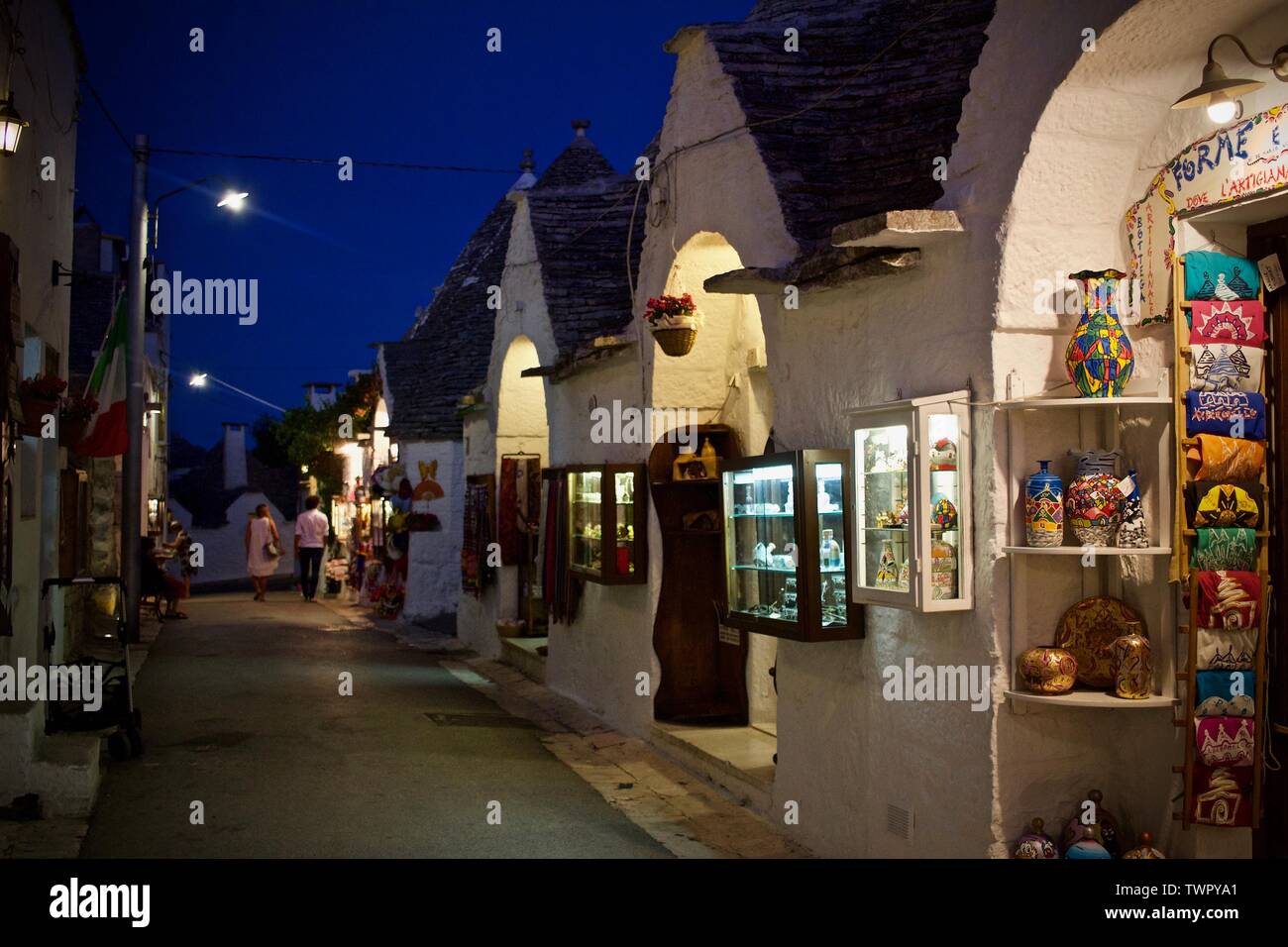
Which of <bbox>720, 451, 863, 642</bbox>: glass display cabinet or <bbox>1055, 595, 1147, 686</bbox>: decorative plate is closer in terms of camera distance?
<bbox>1055, 595, 1147, 686</bbox>: decorative plate

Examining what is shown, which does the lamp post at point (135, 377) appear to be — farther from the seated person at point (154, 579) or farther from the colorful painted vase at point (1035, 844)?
the colorful painted vase at point (1035, 844)

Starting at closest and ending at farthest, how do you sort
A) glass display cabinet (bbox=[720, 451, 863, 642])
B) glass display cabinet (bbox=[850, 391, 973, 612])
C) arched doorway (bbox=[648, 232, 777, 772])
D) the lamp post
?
glass display cabinet (bbox=[850, 391, 973, 612]) < glass display cabinet (bbox=[720, 451, 863, 642]) < arched doorway (bbox=[648, 232, 777, 772]) < the lamp post

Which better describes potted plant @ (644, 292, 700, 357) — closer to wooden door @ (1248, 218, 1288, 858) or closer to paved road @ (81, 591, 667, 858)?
paved road @ (81, 591, 667, 858)

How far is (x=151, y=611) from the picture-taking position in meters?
22.3

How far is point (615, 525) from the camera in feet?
37.7

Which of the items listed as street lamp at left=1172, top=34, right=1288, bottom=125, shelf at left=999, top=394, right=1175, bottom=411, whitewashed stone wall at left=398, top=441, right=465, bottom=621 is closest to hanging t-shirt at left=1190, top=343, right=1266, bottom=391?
shelf at left=999, top=394, right=1175, bottom=411

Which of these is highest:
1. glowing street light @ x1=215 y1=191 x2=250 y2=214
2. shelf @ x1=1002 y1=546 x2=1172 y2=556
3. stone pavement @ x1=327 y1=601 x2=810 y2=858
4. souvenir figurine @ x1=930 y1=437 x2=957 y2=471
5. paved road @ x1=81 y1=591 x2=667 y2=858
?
glowing street light @ x1=215 y1=191 x2=250 y2=214

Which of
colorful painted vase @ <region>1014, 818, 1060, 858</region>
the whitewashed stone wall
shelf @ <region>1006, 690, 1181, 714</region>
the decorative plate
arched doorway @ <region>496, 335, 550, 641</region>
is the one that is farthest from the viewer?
the whitewashed stone wall

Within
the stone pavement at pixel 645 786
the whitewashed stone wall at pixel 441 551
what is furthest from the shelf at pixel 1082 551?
the whitewashed stone wall at pixel 441 551

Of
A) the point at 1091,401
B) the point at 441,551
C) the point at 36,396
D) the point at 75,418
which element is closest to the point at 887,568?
the point at 1091,401

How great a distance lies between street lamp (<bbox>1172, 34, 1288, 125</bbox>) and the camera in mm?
5172

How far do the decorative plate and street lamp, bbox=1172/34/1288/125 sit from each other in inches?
90.2

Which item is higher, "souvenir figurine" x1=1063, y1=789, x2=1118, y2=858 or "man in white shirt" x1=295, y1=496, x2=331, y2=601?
"man in white shirt" x1=295, y1=496, x2=331, y2=601
